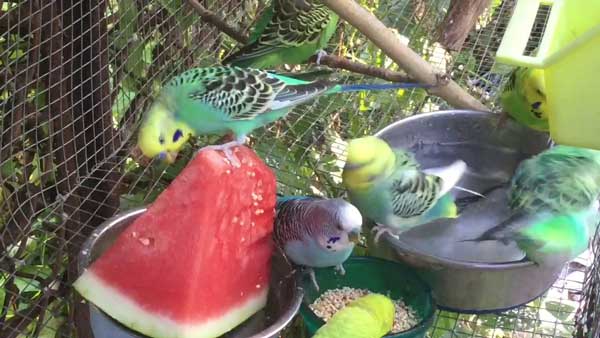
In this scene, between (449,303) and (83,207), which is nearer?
(449,303)

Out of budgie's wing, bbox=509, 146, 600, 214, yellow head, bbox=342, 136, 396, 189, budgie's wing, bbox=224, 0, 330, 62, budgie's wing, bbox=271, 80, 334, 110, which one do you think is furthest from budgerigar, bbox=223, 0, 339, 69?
budgie's wing, bbox=509, 146, 600, 214

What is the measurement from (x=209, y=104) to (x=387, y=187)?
0.94ft

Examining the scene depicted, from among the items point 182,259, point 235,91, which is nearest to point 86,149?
point 235,91

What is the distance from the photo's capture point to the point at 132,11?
4.20 ft

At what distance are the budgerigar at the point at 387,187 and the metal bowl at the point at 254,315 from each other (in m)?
0.20

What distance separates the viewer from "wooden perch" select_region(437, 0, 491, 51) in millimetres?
1571

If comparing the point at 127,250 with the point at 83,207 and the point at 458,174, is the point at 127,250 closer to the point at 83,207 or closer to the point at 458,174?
the point at 83,207

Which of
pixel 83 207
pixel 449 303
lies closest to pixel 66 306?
pixel 83 207

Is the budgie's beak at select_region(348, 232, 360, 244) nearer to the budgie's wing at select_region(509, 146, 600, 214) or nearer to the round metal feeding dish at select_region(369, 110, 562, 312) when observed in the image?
the round metal feeding dish at select_region(369, 110, 562, 312)

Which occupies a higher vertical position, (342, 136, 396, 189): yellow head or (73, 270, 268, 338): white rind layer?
(342, 136, 396, 189): yellow head

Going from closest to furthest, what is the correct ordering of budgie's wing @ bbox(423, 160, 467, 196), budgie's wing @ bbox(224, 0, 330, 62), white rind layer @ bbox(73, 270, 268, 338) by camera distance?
white rind layer @ bbox(73, 270, 268, 338), budgie's wing @ bbox(423, 160, 467, 196), budgie's wing @ bbox(224, 0, 330, 62)

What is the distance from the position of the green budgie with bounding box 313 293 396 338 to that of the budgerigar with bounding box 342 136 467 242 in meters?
0.17

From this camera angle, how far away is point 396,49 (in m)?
1.33

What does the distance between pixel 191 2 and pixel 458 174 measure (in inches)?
21.9
